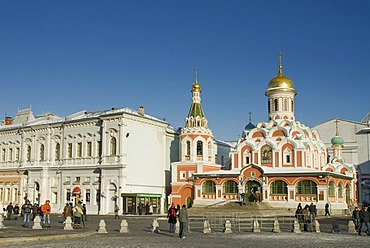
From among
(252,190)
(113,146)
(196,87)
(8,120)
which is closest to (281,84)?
(196,87)

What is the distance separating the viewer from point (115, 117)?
45.1m

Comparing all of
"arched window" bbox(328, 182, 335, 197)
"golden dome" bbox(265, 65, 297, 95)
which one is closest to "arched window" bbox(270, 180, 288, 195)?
"arched window" bbox(328, 182, 335, 197)

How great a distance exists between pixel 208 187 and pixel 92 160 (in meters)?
11.1

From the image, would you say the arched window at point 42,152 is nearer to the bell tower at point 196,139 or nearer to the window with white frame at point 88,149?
the window with white frame at point 88,149

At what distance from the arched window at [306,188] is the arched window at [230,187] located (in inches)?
221

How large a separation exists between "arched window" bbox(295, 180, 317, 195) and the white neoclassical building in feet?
41.9

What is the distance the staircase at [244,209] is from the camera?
1553 inches

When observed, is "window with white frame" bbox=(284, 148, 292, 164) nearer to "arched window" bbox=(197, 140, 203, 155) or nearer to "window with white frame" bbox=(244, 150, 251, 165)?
"window with white frame" bbox=(244, 150, 251, 165)

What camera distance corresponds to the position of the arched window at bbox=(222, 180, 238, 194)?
45.5 meters

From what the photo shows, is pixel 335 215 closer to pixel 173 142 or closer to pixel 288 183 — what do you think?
pixel 288 183

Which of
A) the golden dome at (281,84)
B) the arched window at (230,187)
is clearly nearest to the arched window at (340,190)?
the arched window at (230,187)

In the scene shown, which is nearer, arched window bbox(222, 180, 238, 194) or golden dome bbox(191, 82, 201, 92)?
arched window bbox(222, 180, 238, 194)

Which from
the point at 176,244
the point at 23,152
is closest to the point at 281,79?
the point at 23,152

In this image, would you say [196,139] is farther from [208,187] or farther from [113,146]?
[113,146]
